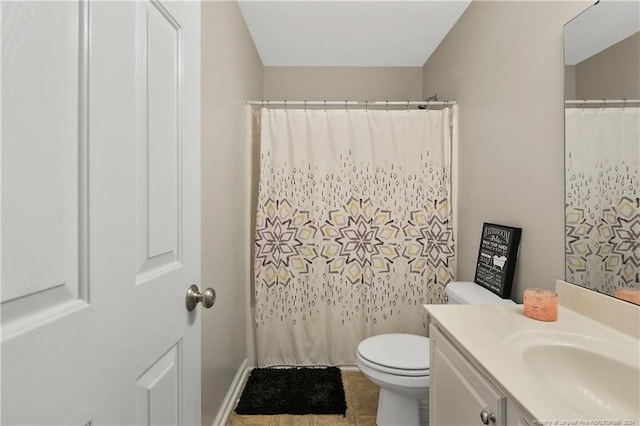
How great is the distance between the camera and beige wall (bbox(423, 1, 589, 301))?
1.34 metres

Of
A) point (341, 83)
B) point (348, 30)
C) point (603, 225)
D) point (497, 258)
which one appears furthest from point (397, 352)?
point (341, 83)

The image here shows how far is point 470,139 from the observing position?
80.6 inches

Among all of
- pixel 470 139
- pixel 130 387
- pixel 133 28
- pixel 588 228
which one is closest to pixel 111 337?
pixel 130 387

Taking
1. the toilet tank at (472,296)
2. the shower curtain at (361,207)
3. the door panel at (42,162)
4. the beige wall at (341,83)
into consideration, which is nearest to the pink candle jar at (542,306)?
the toilet tank at (472,296)

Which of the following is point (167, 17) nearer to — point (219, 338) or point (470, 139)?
point (219, 338)

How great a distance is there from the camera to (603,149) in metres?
1.12

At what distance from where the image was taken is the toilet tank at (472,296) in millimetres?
1579

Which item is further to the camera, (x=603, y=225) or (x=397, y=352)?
(x=397, y=352)

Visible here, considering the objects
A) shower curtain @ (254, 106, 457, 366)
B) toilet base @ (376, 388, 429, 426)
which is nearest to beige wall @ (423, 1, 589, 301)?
shower curtain @ (254, 106, 457, 366)

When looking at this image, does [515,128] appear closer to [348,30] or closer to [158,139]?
[348,30]

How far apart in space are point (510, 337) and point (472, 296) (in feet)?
2.39

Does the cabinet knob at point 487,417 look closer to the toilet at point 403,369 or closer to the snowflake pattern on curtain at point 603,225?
the snowflake pattern on curtain at point 603,225

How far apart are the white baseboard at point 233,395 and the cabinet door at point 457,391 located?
112 cm

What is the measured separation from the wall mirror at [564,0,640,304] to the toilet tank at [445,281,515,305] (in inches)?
15.2
